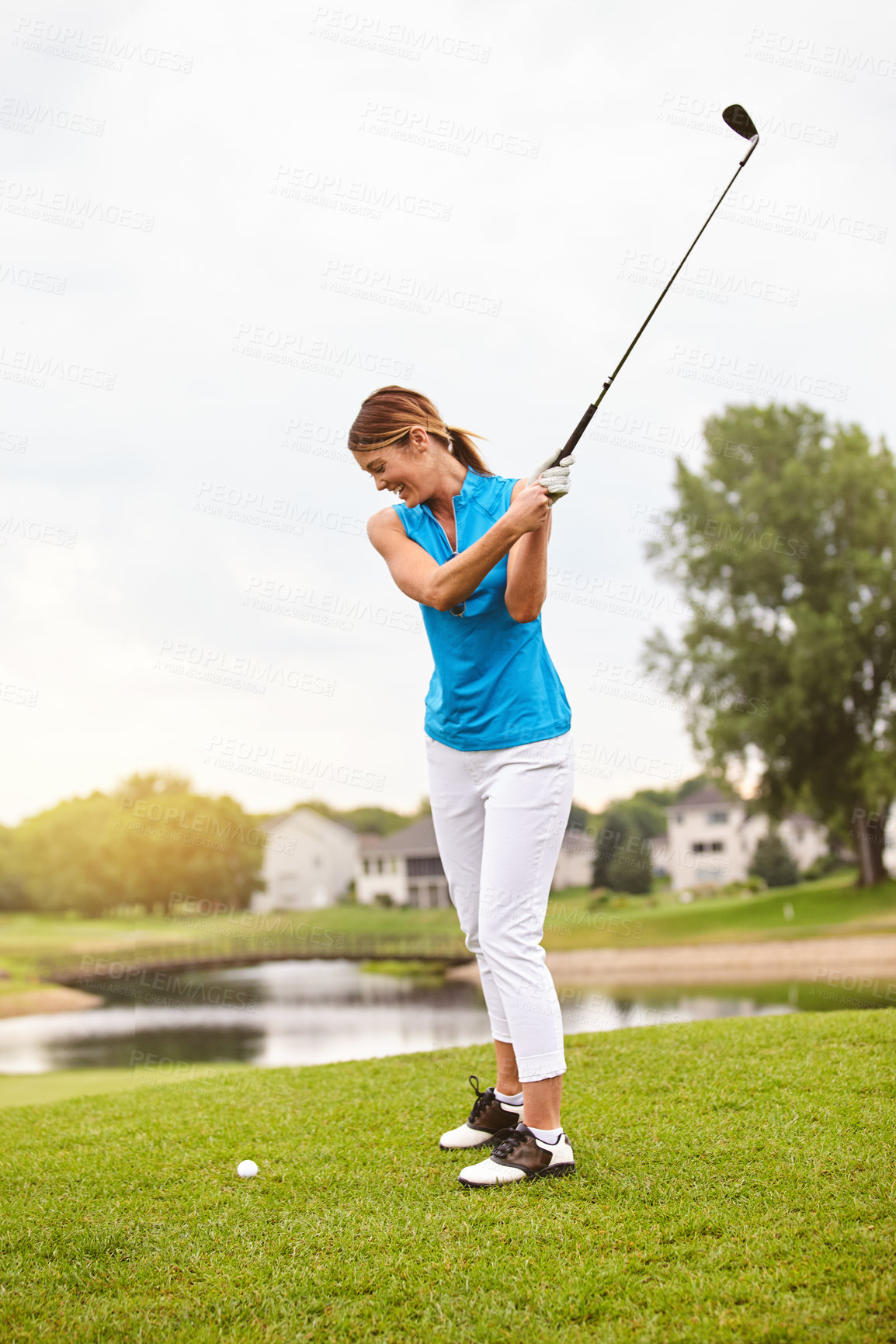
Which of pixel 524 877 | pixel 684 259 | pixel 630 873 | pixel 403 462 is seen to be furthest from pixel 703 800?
pixel 403 462

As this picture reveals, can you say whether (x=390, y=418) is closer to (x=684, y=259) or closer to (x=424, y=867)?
(x=684, y=259)

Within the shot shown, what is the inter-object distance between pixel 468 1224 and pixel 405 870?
53.7m

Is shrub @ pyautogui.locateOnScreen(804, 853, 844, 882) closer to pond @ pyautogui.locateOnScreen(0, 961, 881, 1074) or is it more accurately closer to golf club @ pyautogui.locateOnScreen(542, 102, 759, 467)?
pond @ pyautogui.locateOnScreen(0, 961, 881, 1074)

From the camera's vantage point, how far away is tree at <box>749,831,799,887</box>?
4394cm

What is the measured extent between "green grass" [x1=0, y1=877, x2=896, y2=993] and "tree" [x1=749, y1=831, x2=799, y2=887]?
0.94 meters

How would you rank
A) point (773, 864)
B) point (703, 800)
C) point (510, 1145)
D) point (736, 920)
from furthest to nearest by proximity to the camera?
point (703, 800), point (773, 864), point (736, 920), point (510, 1145)

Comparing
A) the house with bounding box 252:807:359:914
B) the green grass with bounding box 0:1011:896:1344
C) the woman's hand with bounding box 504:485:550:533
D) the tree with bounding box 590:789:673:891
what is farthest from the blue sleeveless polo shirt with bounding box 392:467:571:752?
the house with bounding box 252:807:359:914

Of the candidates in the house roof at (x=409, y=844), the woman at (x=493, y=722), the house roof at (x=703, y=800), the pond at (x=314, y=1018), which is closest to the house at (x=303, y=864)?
the house roof at (x=409, y=844)

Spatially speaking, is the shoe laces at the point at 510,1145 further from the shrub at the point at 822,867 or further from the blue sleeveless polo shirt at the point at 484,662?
the shrub at the point at 822,867

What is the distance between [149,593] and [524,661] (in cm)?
3249

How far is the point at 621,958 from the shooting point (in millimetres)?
29844

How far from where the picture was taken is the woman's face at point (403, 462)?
2932 mm

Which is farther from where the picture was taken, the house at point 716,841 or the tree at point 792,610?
the house at point 716,841

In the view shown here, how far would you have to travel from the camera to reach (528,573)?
2707 millimetres
